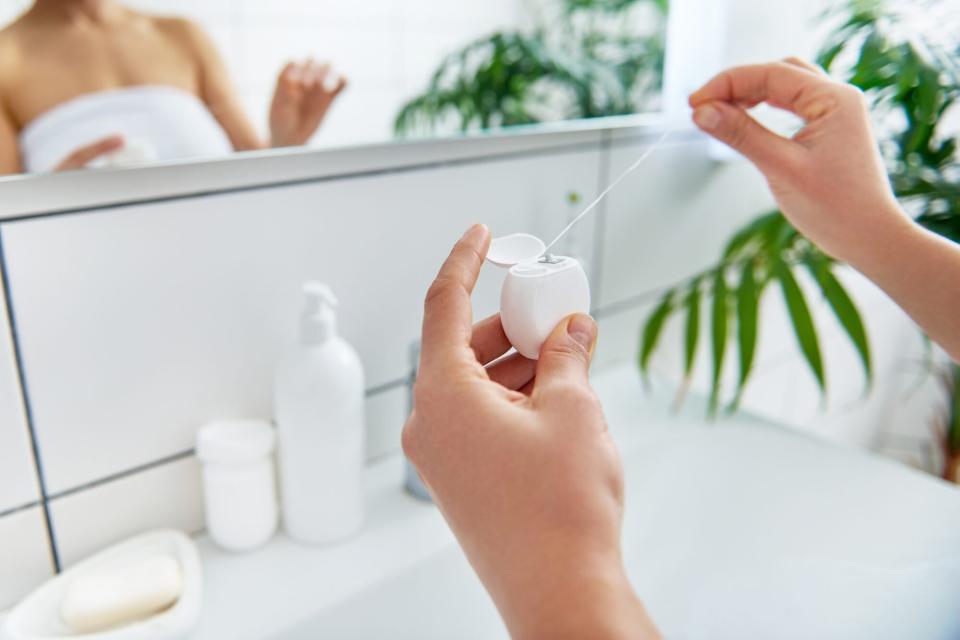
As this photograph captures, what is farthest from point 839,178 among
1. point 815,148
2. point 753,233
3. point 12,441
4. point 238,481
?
point 12,441

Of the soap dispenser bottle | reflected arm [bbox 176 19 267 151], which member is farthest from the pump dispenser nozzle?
reflected arm [bbox 176 19 267 151]

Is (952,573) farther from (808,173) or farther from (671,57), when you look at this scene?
(671,57)

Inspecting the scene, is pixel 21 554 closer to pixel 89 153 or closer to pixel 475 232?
pixel 89 153

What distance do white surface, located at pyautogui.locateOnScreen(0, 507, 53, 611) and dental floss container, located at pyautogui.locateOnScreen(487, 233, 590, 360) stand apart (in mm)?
401

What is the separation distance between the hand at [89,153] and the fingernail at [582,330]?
1.20ft

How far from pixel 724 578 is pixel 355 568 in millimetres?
348

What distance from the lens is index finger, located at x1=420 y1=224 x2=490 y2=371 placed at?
350mm

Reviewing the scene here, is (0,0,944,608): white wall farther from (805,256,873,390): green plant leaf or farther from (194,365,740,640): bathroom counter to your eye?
(805,256,873,390): green plant leaf

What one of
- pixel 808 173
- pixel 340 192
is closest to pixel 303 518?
pixel 340 192

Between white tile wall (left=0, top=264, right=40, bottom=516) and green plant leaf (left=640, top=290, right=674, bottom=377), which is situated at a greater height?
white tile wall (left=0, top=264, right=40, bottom=516)

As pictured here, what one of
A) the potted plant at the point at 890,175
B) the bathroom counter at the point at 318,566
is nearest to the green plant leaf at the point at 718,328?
the potted plant at the point at 890,175

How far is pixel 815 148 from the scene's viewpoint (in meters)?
0.59

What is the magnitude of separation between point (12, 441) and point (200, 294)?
163 millimetres

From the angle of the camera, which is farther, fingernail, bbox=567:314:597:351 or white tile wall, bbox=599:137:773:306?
white tile wall, bbox=599:137:773:306
